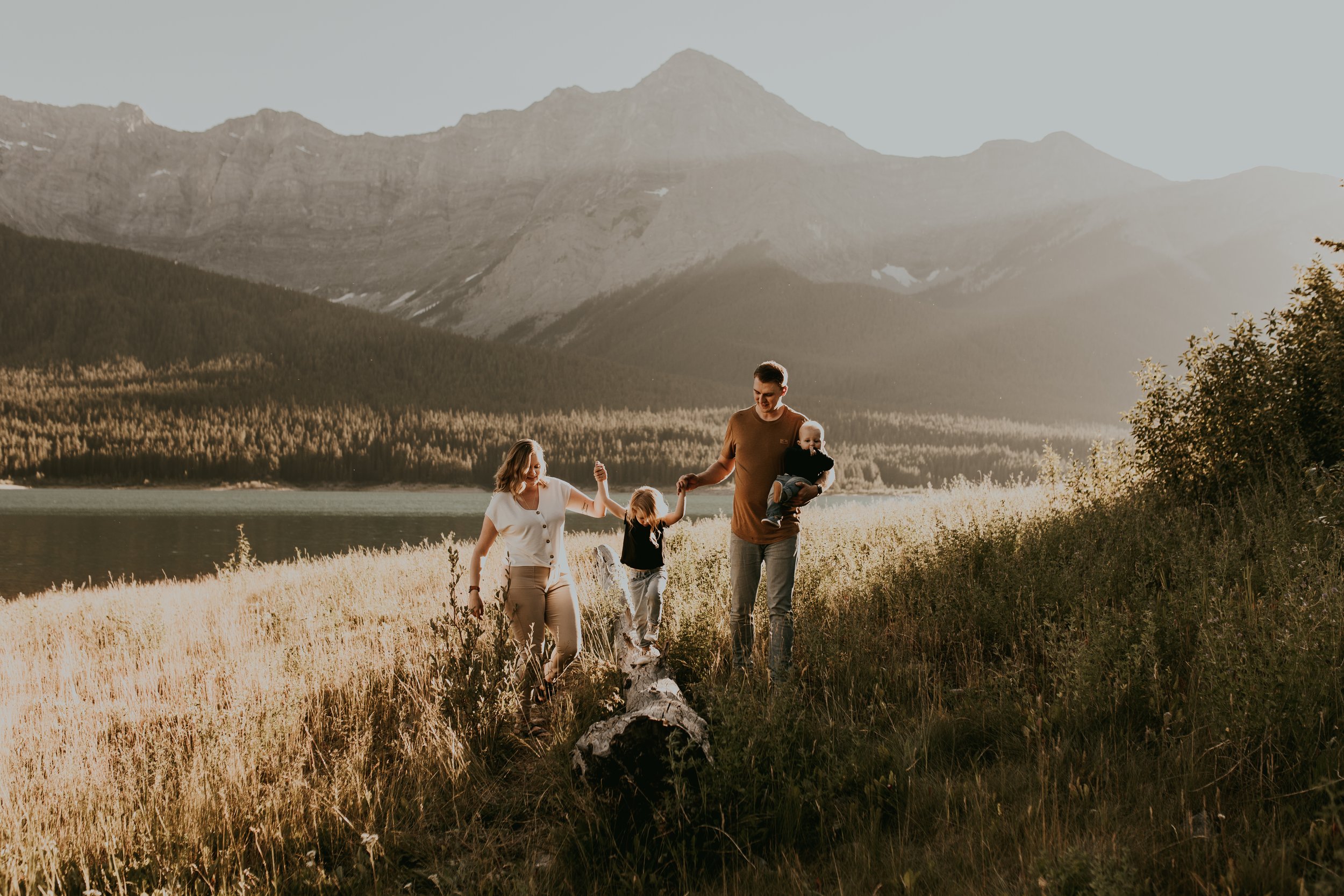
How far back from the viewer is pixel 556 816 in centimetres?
403

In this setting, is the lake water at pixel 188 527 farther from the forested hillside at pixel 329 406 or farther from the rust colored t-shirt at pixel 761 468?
the forested hillside at pixel 329 406

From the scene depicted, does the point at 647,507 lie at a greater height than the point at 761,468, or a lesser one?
lesser

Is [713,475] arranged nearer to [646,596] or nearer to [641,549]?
[641,549]

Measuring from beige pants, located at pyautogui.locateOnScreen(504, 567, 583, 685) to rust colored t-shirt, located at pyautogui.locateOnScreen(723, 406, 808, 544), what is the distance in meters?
1.35

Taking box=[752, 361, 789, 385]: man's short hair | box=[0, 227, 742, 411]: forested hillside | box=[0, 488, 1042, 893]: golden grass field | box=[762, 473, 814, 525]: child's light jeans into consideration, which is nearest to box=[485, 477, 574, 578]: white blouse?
box=[0, 488, 1042, 893]: golden grass field

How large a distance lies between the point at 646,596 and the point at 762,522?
4.93 feet

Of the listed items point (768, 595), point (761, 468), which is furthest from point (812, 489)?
point (768, 595)

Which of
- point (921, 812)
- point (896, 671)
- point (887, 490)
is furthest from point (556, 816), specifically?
point (887, 490)

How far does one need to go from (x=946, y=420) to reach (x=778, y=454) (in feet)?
548

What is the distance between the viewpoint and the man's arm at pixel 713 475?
5801 mm

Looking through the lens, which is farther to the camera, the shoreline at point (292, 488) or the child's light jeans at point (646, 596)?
the shoreline at point (292, 488)

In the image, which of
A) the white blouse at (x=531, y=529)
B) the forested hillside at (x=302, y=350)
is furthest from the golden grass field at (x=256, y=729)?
the forested hillside at (x=302, y=350)

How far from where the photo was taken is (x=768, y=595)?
17.8 feet

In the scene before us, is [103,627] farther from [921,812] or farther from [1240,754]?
[1240,754]
